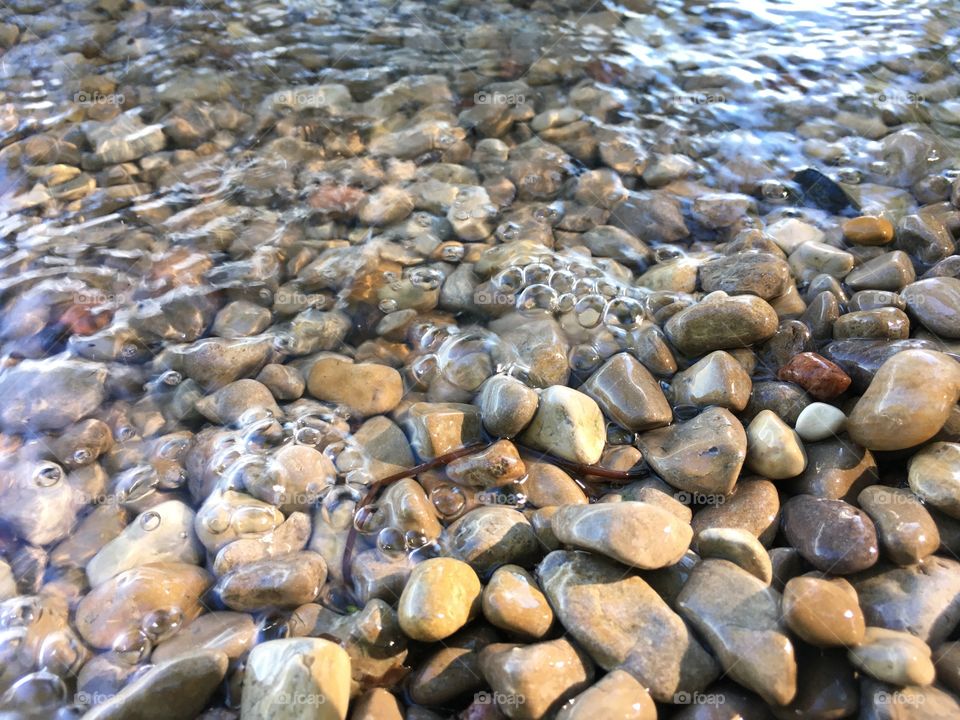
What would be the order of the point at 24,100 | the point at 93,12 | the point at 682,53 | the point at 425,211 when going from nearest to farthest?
the point at 425,211, the point at 24,100, the point at 682,53, the point at 93,12

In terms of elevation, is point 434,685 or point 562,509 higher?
point 562,509

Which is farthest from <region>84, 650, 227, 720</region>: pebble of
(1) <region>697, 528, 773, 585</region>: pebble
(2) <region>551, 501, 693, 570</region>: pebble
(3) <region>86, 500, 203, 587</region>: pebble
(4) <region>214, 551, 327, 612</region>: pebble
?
(1) <region>697, 528, 773, 585</region>: pebble

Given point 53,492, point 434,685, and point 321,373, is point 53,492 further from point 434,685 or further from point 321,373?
point 434,685

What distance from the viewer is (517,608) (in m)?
1.57

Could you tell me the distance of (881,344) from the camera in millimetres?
2105

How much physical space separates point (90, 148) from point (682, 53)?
3.32 m

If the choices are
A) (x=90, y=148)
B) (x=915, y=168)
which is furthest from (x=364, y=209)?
(x=915, y=168)

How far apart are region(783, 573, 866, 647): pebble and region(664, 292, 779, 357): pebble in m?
0.90

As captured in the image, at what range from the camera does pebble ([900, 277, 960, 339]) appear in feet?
7.00

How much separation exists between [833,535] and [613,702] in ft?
2.31

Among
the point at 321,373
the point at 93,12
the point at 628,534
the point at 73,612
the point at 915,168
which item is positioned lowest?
the point at 73,612

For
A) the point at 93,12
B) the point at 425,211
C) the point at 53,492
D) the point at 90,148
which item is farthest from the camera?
the point at 93,12

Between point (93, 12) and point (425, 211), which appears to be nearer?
point (425, 211)

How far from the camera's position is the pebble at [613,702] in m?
1.37
